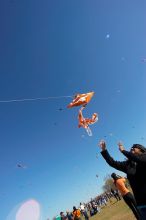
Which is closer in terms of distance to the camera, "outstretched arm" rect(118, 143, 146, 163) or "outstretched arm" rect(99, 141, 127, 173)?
"outstretched arm" rect(118, 143, 146, 163)

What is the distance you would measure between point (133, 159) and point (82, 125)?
8.96m

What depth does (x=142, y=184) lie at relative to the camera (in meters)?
5.50

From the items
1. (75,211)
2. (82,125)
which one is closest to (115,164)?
(82,125)

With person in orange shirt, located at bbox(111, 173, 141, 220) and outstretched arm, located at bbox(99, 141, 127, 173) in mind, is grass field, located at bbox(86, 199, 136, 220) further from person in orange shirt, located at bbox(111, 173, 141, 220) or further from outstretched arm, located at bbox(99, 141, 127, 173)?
outstretched arm, located at bbox(99, 141, 127, 173)

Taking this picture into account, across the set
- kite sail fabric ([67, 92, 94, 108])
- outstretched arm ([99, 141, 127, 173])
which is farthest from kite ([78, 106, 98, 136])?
outstretched arm ([99, 141, 127, 173])

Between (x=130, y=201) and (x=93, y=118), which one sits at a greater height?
(x=93, y=118)

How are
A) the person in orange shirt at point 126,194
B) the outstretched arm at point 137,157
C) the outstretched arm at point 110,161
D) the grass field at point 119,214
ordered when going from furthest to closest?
the grass field at point 119,214 → the person in orange shirt at point 126,194 → the outstretched arm at point 110,161 → the outstretched arm at point 137,157

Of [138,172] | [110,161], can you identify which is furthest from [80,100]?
[138,172]

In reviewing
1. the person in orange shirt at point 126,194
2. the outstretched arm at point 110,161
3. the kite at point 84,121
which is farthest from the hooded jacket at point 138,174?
the kite at point 84,121

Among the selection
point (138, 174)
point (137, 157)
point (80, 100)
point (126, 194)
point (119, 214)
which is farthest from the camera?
point (119, 214)

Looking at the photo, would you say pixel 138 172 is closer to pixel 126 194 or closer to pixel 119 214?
pixel 126 194

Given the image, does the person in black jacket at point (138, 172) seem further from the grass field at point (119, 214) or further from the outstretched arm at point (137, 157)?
the grass field at point (119, 214)

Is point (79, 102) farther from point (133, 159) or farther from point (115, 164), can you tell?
point (133, 159)

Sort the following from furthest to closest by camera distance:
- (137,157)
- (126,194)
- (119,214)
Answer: (119,214), (126,194), (137,157)
